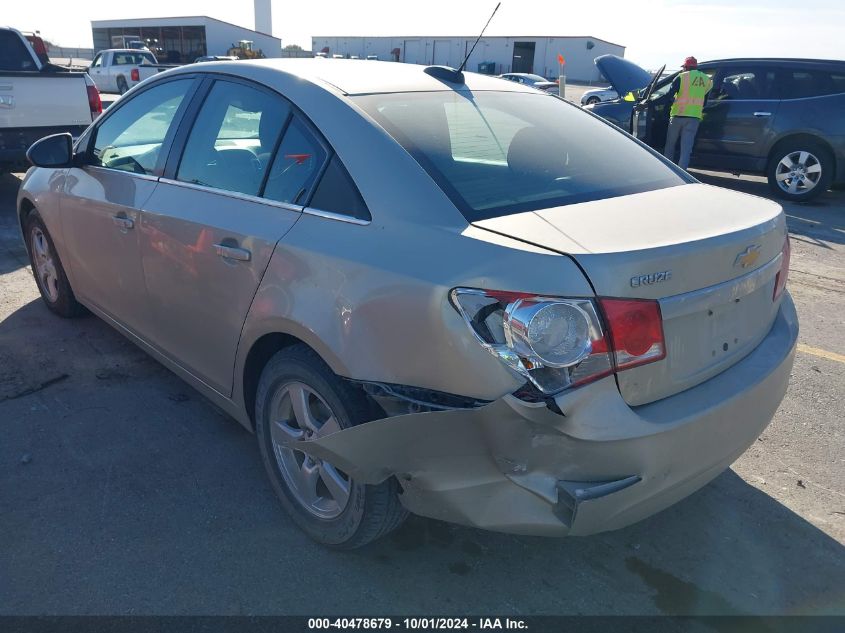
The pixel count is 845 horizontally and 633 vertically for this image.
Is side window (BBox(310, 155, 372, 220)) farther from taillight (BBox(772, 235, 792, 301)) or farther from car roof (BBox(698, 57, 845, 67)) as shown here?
car roof (BBox(698, 57, 845, 67))

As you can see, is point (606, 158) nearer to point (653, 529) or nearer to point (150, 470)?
point (653, 529)

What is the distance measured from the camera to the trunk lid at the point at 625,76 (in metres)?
10.9

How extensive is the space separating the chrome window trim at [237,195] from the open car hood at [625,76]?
9.41m

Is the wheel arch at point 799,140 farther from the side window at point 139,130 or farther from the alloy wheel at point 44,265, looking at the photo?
the alloy wheel at point 44,265

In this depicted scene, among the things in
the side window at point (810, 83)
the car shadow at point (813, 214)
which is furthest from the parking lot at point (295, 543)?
the side window at point (810, 83)

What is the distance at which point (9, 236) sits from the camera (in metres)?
7.12

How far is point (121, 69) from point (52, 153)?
26685 mm

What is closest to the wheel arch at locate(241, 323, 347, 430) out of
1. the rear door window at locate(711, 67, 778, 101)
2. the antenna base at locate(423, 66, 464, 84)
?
the antenna base at locate(423, 66, 464, 84)

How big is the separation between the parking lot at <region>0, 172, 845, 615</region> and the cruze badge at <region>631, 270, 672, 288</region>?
1198 mm

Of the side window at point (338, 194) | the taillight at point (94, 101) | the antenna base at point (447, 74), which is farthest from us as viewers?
the taillight at point (94, 101)

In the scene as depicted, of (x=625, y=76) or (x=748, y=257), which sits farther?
(x=625, y=76)

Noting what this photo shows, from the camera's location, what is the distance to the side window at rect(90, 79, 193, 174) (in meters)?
3.41

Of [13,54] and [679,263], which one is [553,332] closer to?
[679,263]

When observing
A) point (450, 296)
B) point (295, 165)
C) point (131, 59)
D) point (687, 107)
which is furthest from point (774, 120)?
point (131, 59)
